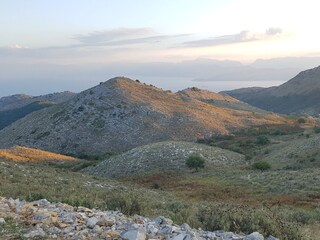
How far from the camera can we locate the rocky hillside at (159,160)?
48250mm

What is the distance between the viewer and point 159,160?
4988 centimetres

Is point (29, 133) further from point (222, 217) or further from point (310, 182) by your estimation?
point (222, 217)

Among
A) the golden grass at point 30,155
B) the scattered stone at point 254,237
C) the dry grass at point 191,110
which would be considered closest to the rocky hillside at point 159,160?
the golden grass at point 30,155

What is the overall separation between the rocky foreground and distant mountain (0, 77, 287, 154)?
62.9 meters

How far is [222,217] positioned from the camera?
1028 cm

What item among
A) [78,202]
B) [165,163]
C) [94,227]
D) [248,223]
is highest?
[94,227]

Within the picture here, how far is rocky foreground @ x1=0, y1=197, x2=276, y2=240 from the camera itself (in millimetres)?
8562

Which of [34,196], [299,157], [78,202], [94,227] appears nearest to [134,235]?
[94,227]

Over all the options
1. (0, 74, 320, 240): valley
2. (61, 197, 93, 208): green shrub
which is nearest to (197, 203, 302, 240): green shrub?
(0, 74, 320, 240): valley

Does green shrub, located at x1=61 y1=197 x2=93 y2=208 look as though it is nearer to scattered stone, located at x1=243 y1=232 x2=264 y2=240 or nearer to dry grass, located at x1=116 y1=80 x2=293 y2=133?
scattered stone, located at x1=243 y1=232 x2=264 y2=240

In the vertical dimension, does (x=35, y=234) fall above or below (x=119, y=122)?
above

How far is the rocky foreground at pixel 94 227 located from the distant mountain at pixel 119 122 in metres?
62.9

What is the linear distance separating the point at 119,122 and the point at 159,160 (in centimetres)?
3443

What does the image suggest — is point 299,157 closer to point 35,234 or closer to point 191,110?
point 35,234
